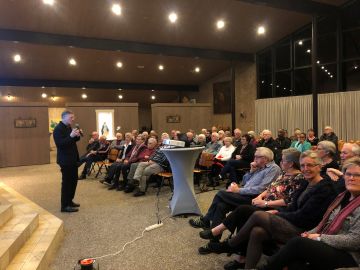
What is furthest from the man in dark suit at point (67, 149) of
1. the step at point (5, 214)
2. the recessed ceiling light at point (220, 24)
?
the recessed ceiling light at point (220, 24)

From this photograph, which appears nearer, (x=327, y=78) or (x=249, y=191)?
(x=249, y=191)

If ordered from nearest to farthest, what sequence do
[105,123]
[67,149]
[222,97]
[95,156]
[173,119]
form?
1. [67,149]
2. [95,156]
3. [105,123]
4. [173,119]
5. [222,97]

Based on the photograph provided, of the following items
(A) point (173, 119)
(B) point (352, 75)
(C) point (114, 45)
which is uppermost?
(C) point (114, 45)

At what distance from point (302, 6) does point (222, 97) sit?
6.39m

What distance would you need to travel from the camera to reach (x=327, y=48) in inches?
391

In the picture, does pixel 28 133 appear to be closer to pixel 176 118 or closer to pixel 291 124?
pixel 176 118

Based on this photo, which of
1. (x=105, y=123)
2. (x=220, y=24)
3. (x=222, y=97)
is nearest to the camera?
(x=220, y=24)

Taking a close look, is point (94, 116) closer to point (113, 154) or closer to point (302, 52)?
point (113, 154)

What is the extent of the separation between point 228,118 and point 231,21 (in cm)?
523

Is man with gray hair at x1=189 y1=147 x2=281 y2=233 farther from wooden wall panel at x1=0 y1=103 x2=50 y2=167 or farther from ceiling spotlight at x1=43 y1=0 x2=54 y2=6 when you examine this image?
wooden wall panel at x1=0 y1=103 x2=50 y2=167

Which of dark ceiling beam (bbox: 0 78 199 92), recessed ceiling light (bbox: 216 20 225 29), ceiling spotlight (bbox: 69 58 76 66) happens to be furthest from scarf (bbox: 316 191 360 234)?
dark ceiling beam (bbox: 0 78 199 92)

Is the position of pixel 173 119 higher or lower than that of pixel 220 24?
lower

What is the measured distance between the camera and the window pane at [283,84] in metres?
11.2

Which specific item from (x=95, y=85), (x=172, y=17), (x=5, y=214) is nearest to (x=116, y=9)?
(x=172, y=17)
